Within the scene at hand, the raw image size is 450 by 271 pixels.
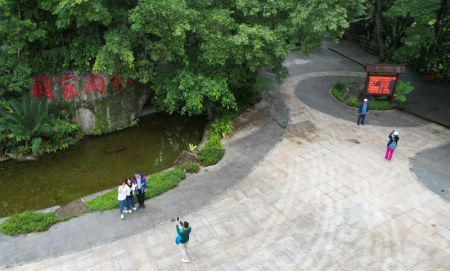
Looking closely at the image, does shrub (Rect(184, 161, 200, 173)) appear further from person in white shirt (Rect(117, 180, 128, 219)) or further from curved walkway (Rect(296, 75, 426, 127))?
curved walkway (Rect(296, 75, 426, 127))

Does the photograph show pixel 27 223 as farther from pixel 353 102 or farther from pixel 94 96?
pixel 353 102

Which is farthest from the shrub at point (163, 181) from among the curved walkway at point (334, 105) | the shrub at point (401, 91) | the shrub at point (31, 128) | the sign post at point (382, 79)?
the shrub at point (401, 91)

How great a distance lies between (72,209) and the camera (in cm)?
1266

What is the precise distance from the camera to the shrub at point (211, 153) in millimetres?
15391

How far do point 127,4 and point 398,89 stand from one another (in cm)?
1437

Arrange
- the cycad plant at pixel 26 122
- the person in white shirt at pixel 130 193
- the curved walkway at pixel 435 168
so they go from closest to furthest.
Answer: the person in white shirt at pixel 130 193 → the curved walkway at pixel 435 168 → the cycad plant at pixel 26 122

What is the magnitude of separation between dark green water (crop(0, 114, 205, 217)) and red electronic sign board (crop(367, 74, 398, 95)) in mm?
9107

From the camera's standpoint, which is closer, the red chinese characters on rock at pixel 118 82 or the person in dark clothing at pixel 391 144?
the person in dark clothing at pixel 391 144

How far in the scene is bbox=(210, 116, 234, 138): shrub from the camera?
17581 millimetres

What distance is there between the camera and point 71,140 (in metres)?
17.6

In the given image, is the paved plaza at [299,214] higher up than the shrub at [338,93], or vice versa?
the shrub at [338,93]

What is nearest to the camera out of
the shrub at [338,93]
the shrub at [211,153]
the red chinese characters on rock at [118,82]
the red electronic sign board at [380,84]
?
the shrub at [211,153]

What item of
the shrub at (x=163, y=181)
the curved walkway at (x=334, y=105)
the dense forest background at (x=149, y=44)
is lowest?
the shrub at (x=163, y=181)

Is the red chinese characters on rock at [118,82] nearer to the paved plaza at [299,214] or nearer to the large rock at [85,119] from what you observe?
the large rock at [85,119]
